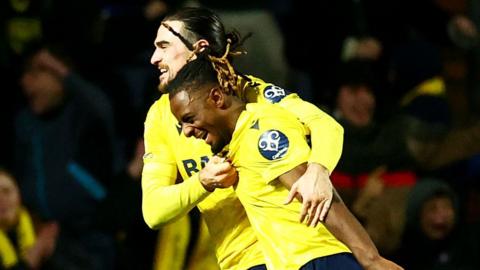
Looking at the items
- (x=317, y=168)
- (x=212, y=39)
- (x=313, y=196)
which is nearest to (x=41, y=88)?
(x=212, y=39)

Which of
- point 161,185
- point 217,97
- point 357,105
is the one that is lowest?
point 357,105

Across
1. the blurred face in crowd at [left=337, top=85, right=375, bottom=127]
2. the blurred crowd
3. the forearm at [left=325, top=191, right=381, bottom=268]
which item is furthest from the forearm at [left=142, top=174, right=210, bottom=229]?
the blurred face in crowd at [left=337, top=85, right=375, bottom=127]

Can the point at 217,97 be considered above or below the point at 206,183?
above

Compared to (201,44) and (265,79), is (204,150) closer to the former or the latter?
(201,44)

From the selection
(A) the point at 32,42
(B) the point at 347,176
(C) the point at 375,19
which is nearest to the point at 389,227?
(B) the point at 347,176

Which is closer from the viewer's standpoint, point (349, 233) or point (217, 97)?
point (349, 233)

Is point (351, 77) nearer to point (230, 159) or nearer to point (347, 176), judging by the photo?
point (347, 176)

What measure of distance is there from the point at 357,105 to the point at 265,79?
0.63 metres

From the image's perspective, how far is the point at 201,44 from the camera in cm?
567

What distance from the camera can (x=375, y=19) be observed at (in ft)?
30.9

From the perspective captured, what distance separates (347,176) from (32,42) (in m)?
1.88

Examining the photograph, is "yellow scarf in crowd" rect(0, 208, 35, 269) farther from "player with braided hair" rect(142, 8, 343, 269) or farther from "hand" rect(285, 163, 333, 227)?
"hand" rect(285, 163, 333, 227)

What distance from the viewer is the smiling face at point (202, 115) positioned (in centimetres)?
543

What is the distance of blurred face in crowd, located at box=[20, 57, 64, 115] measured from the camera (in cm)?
874
